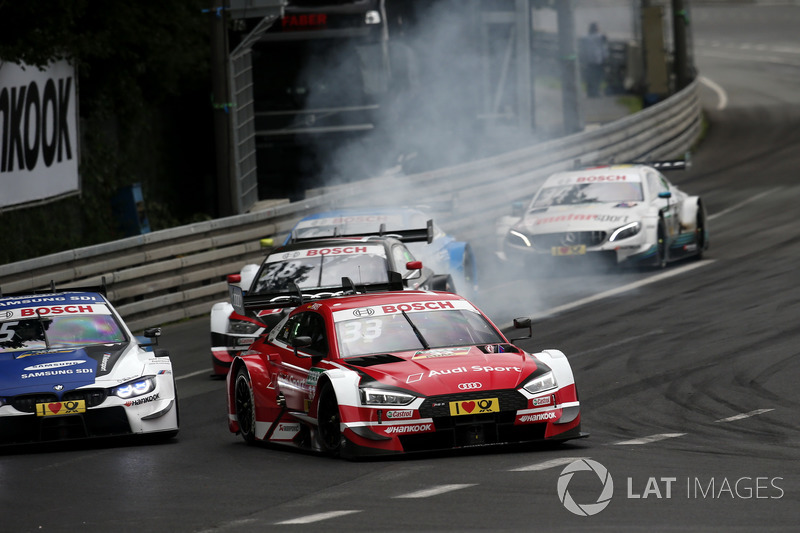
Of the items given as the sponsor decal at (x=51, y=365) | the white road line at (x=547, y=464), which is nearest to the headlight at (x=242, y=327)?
the sponsor decal at (x=51, y=365)

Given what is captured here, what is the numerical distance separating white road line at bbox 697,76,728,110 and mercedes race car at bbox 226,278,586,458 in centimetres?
3427

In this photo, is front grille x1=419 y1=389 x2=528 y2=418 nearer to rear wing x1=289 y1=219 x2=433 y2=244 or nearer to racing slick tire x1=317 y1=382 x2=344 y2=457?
racing slick tire x1=317 y1=382 x2=344 y2=457

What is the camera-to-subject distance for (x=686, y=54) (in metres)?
40.2

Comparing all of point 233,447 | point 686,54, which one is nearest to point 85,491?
point 233,447

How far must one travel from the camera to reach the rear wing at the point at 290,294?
1300 cm

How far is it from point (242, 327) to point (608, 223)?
7028 millimetres

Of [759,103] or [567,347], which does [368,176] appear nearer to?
[567,347]

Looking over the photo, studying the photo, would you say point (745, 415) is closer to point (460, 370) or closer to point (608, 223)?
point (460, 370)

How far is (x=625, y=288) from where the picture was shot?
19266 mm

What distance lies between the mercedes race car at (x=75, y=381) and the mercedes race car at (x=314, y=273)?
2.27 m

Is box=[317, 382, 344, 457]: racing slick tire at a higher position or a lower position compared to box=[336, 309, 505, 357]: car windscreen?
lower

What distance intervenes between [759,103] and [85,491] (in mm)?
37948

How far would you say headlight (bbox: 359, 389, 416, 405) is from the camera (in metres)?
9.65

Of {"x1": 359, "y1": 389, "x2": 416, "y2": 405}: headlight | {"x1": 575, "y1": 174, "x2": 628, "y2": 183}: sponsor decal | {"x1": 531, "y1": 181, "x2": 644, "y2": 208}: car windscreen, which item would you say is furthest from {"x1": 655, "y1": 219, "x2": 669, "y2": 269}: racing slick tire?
{"x1": 359, "y1": 389, "x2": 416, "y2": 405}: headlight
